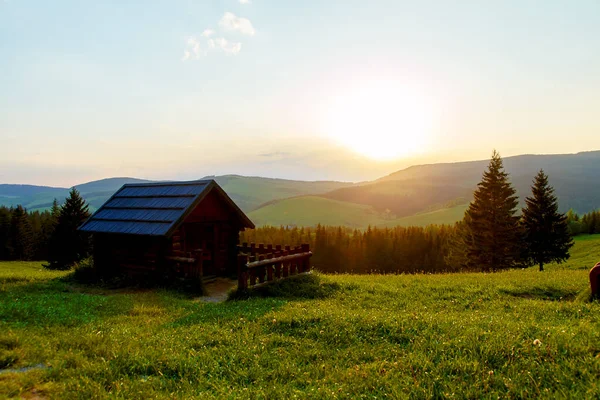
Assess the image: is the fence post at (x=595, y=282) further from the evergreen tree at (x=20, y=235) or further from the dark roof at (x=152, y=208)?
→ the evergreen tree at (x=20, y=235)

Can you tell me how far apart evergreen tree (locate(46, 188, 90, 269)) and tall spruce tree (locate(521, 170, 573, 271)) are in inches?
2294

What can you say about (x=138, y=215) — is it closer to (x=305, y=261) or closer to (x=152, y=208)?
(x=152, y=208)

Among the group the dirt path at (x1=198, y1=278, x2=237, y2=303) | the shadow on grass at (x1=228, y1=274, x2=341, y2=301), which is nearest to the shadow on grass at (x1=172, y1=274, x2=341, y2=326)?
the shadow on grass at (x1=228, y1=274, x2=341, y2=301)

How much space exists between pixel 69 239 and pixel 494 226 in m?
55.3

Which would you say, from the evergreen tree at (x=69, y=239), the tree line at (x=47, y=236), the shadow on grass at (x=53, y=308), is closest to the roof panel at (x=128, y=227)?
the shadow on grass at (x=53, y=308)

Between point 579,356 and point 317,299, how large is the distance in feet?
26.8

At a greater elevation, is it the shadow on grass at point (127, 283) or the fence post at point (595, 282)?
the fence post at point (595, 282)

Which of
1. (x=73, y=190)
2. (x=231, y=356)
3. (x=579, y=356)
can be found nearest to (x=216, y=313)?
(x=231, y=356)

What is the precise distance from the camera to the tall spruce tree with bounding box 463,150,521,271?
4288cm

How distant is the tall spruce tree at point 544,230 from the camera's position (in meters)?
44.2

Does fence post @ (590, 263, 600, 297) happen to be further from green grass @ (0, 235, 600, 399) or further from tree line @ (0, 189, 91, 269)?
tree line @ (0, 189, 91, 269)

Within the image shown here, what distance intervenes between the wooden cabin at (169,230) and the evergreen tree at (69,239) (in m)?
36.1

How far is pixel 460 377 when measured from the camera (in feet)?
17.8

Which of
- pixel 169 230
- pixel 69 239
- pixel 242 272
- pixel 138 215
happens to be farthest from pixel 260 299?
pixel 69 239
